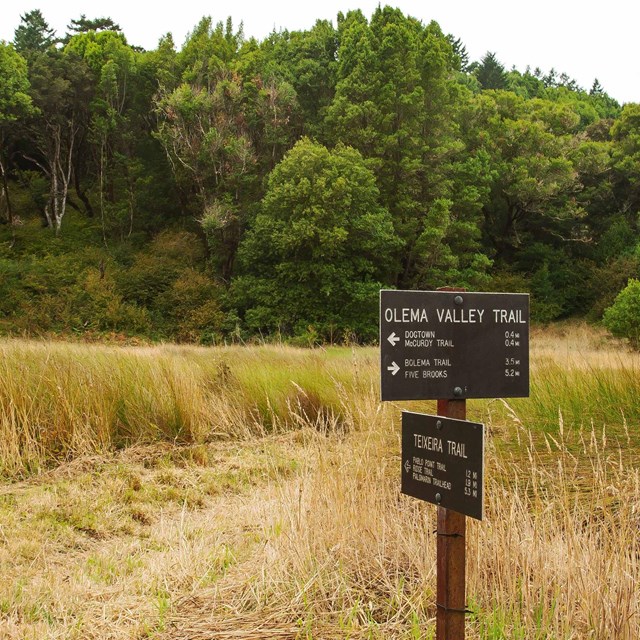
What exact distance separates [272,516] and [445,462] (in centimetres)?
189

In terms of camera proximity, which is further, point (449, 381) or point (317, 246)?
point (317, 246)

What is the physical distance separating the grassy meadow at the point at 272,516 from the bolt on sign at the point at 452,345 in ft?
2.01

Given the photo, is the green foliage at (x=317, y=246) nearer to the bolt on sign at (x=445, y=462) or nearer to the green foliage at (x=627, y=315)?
the green foliage at (x=627, y=315)

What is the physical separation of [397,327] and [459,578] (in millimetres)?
874

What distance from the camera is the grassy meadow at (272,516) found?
2990 mm

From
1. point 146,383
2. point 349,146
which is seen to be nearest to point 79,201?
point 349,146

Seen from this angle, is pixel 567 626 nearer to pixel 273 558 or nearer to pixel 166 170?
pixel 273 558

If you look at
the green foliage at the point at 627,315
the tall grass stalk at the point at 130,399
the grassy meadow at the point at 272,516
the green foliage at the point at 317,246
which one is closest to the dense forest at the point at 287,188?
the green foliage at the point at 317,246

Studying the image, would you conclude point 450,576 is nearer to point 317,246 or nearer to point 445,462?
point 445,462

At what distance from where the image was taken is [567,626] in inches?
104

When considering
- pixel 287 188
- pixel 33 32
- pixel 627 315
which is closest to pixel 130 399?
pixel 627 315

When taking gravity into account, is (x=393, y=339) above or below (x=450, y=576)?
above

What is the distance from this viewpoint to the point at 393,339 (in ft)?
8.12

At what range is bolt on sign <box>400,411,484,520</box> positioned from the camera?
7.58 feet
